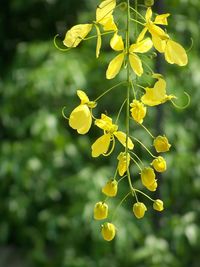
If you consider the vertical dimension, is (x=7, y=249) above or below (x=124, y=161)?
below

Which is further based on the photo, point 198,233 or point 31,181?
point 31,181

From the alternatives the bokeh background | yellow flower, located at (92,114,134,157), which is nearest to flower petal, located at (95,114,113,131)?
yellow flower, located at (92,114,134,157)

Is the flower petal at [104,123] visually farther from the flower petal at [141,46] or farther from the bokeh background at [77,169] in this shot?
the bokeh background at [77,169]

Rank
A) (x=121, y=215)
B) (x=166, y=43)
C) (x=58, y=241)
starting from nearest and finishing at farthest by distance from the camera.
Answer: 1. (x=166, y=43)
2. (x=121, y=215)
3. (x=58, y=241)

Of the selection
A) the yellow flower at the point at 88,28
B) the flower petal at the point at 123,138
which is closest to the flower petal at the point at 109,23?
the yellow flower at the point at 88,28

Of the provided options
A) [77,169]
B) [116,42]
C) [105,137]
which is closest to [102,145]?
[105,137]

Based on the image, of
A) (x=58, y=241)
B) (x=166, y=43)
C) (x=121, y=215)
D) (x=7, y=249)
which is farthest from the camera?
(x=7, y=249)

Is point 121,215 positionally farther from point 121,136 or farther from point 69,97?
point 121,136

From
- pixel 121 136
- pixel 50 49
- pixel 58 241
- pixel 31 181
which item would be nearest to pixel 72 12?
pixel 50 49
